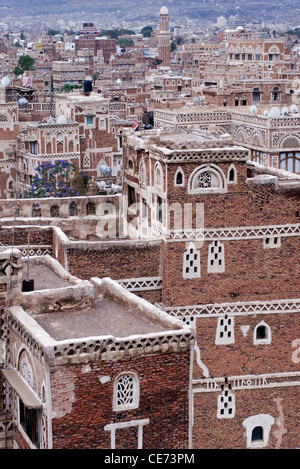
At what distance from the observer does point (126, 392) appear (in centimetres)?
1948

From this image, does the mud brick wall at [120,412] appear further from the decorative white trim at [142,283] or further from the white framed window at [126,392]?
the decorative white trim at [142,283]

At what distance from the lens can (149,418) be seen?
64.5ft

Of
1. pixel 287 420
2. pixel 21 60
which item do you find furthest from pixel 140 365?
pixel 21 60

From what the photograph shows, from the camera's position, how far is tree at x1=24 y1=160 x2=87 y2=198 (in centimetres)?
5128

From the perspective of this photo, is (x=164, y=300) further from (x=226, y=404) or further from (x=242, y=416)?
(x=242, y=416)

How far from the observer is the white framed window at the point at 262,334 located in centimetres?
2975

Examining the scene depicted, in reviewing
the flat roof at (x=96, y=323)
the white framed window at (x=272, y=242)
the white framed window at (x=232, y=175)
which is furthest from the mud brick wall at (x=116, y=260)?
the flat roof at (x=96, y=323)

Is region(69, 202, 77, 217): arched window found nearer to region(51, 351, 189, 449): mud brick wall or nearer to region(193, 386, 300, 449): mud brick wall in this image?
region(193, 386, 300, 449): mud brick wall

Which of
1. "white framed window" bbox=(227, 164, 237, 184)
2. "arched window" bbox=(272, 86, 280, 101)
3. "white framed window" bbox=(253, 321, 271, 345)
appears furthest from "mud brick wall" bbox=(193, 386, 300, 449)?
"arched window" bbox=(272, 86, 280, 101)

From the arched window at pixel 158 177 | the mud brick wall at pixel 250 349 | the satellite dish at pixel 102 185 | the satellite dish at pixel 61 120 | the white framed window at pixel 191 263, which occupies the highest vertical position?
the arched window at pixel 158 177

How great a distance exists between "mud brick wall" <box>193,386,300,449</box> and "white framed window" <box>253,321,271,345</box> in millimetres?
1315

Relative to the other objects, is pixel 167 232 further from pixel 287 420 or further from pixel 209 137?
pixel 287 420

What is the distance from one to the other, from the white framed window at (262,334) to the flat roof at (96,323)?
26.9ft

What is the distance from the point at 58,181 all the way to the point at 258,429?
29.1 m
